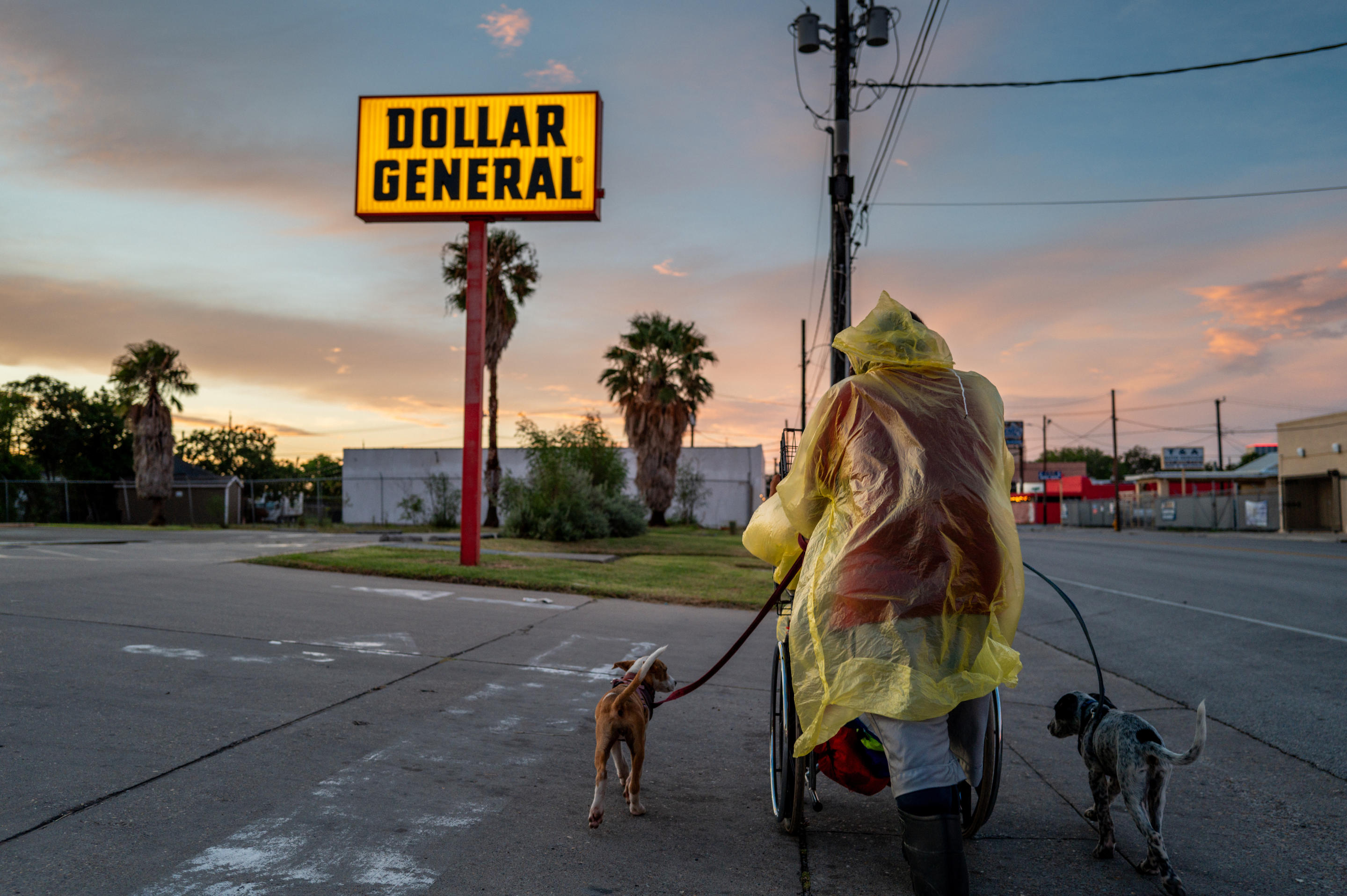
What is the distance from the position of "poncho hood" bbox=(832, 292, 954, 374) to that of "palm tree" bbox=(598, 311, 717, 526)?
3265cm

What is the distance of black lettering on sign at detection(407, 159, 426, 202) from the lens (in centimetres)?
1494

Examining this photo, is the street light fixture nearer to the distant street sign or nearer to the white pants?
the white pants

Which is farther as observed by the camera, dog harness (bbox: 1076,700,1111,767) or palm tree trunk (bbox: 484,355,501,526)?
palm tree trunk (bbox: 484,355,501,526)

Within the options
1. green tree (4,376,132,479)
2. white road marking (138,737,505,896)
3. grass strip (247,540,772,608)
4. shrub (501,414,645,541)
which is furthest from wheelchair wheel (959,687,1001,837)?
green tree (4,376,132,479)

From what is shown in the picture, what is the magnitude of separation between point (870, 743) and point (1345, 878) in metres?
1.76

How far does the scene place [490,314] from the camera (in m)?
26.5

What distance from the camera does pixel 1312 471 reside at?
37.6 metres

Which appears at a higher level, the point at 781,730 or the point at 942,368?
the point at 942,368

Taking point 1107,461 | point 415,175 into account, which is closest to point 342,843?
point 415,175

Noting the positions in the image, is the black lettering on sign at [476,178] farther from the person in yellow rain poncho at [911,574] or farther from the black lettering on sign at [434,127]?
the person in yellow rain poncho at [911,574]

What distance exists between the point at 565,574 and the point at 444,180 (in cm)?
744

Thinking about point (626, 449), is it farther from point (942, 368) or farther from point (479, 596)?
point (942, 368)

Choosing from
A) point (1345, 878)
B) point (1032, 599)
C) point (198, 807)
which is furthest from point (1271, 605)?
point (198, 807)

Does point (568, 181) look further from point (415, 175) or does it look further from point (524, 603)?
point (524, 603)
